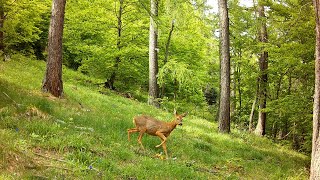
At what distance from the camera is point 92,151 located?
6.93 metres

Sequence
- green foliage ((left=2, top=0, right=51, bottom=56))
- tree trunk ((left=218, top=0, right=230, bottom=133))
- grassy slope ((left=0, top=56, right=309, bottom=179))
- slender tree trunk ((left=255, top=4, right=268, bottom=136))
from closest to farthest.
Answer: grassy slope ((left=0, top=56, right=309, bottom=179)), tree trunk ((left=218, top=0, right=230, bottom=133)), green foliage ((left=2, top=0, right=51, bottom=56)), slender tree trunk ((left=255, top=4, right=268, bottom=136))

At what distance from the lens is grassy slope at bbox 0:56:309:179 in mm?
5527

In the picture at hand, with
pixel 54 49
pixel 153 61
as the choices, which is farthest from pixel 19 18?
pixel 54 49

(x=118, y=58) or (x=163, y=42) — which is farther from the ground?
(x=163, y=42)

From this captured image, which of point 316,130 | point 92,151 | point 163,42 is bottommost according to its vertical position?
point 92,151

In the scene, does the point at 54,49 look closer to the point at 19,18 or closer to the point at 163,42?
the point at 19,18

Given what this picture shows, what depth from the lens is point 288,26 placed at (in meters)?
12.4

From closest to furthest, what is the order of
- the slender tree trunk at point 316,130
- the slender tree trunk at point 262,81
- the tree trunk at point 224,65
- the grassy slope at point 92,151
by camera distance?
the grassy slope at point 92,151
the slender tree trunk at point 316,130
the tree trunk at point 224,65
the slender tree trunk at point 262,81

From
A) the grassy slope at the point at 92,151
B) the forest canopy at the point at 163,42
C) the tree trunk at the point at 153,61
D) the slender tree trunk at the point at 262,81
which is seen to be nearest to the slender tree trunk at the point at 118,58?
the forest canopy at the point at 163,42

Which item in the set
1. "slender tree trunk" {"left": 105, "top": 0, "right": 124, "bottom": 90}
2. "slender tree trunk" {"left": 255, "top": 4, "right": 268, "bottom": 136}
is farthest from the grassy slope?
"slender tree trunk" {"left": 105, "top": 0, "right": 124, "bottom": 90}

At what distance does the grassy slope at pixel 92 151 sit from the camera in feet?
18.1

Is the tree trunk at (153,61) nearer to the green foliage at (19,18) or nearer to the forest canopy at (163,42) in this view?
the forest canopy at (163,42)

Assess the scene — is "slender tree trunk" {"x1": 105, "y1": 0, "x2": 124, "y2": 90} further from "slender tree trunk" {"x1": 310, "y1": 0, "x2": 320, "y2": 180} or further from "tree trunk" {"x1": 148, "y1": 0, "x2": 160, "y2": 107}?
"slender tree trunk" {"x1": 310, "y1": 0, "x2": 320, "y2": 180}

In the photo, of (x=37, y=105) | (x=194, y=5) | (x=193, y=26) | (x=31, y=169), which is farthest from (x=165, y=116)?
(x=193, y=26)
